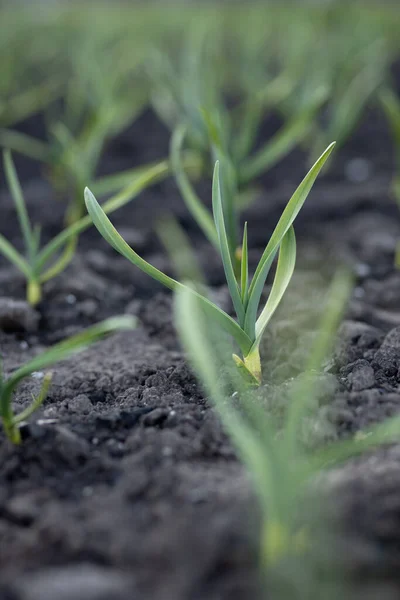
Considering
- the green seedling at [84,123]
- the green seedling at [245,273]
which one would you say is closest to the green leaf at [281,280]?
the green seedling at [245,273]

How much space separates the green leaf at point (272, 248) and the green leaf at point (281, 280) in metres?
0.03

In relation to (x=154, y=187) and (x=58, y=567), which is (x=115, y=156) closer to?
(x=154, y=187)

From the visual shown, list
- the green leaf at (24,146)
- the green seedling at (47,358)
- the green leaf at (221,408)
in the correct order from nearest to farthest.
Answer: the green leaf at (221,408) → the green seedling at (47,358) → the green leaf at (24,146)

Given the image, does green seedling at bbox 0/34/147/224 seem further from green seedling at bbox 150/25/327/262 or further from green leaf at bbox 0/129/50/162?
green seedling at bbox 150/25/327/262

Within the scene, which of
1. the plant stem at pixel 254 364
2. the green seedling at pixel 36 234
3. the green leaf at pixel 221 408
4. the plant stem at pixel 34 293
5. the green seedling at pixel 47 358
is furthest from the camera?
the plant stem at pixel 34 293

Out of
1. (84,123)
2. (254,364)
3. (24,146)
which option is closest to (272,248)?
(254,364)

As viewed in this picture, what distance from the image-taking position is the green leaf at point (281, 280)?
1264mm

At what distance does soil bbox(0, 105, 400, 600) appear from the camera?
847 millimetres

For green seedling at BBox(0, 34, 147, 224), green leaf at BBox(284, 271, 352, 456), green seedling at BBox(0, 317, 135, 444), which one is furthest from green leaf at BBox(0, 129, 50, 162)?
green seedling at BBox(0, 317, 135, 444)

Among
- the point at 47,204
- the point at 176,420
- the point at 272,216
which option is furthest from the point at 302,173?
the point at 176,420

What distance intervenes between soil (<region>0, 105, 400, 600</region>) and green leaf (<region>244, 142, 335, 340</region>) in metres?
0.14

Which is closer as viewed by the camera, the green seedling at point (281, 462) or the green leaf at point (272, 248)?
the green seedling at point (281, 462)

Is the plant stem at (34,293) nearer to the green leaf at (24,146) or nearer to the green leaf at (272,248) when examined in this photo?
the green leaf at (272,248)

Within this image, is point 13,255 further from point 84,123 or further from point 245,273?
point 84,123
